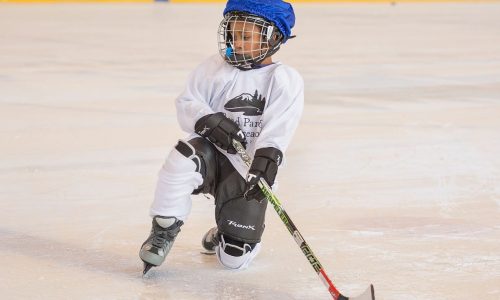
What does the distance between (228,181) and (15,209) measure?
78 cm

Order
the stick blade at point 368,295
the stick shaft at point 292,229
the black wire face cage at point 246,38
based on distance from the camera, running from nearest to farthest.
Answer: the stick blade at point 368,295, the stick shaft at point 292,229, the black wire face cage at point 246,38

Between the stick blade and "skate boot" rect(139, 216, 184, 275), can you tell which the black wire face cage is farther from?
the stick blade

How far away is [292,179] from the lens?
334cm

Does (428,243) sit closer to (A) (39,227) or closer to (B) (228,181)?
(B) (228,181)

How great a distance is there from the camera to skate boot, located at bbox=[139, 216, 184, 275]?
2.29 meters

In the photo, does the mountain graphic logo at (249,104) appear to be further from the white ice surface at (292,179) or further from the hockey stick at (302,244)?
the white ice surface at (292,179)

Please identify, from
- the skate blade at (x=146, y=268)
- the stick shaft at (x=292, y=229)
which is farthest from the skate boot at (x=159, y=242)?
the stick shaft at (x=292, y=229)

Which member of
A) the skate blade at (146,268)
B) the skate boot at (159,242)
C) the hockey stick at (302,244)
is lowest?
the skate blade at (146,268)

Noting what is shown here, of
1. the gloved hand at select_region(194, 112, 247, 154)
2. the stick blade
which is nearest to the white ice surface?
the stick blade

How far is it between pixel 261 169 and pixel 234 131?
0.13 m

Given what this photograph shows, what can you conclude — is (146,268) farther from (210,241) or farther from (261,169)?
(261,169)

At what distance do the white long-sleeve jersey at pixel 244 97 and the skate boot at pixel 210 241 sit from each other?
196mm

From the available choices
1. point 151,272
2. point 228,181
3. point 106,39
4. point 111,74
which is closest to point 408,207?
point 228,181

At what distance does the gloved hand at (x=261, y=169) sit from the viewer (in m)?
2.25
